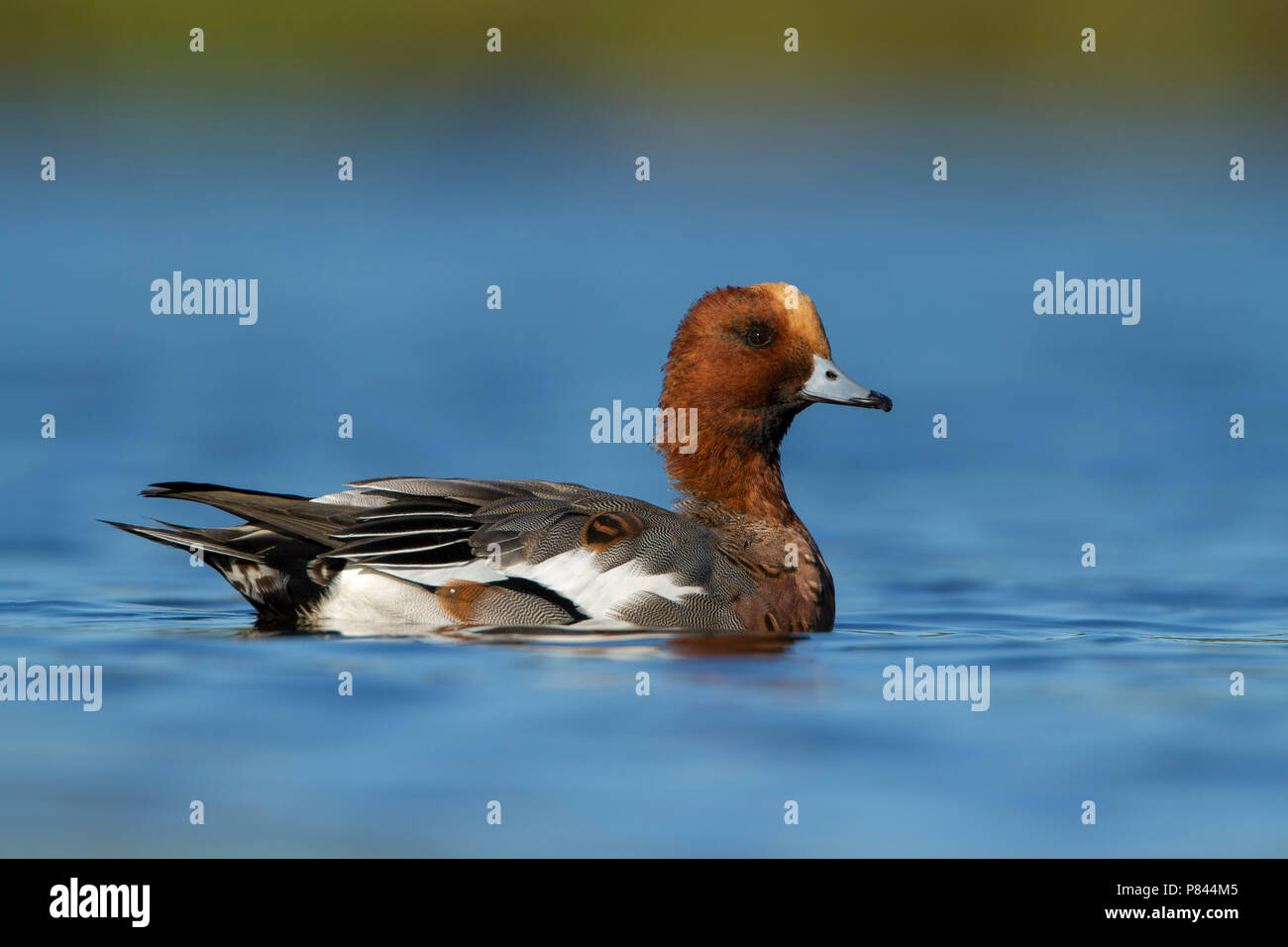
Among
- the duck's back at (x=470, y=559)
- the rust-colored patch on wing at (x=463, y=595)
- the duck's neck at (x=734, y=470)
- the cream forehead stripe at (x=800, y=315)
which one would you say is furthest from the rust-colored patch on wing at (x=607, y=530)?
the cream forehead stripe at (x=800, y=315)

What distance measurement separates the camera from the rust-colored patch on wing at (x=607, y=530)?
841 centimetres

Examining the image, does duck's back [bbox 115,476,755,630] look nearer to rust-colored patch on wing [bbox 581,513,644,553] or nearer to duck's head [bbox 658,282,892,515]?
rust-colored patch on wing [bbox 581,513,644,553]

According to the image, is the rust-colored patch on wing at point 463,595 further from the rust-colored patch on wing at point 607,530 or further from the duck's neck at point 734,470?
the duck's neck at point 734,470

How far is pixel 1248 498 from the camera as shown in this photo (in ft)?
41.7

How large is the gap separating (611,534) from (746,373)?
3.74 ft

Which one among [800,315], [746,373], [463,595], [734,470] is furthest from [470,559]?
[800,315]

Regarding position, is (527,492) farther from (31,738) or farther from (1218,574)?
(1218,574)

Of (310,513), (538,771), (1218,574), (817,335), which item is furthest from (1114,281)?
(538,771)

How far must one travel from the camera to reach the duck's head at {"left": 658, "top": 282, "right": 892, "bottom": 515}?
9016mm

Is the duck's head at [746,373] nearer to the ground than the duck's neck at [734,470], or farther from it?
farther from it

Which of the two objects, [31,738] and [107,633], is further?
[107,633]

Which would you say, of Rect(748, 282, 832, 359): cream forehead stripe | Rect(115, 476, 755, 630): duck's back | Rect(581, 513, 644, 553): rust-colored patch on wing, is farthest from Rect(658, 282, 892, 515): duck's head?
Rect(581, 513, 644, 553): rust-colored patch on wing

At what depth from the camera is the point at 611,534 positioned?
8.42m

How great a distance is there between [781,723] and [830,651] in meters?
1.27
